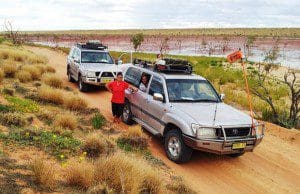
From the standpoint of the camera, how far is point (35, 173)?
622 centimetres

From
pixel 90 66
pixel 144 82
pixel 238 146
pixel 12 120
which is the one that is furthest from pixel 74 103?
pixel 238 146

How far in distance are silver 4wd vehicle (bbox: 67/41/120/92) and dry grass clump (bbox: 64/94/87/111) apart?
3.35m

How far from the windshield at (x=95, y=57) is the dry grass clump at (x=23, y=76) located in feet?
7.90

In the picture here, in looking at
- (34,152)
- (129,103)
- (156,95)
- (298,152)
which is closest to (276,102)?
(298,152)

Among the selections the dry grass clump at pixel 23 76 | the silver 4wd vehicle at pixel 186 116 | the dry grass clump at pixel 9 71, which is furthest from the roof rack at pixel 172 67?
the dry grass clump at pixel 9 71

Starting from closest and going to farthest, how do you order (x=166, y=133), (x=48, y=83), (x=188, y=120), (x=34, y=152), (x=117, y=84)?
1. (x=34, y=152)
2. (x=188, y=120)
3. (x=166, y=133)
4. (x=117, y=84)
5. (x=48, y=83)

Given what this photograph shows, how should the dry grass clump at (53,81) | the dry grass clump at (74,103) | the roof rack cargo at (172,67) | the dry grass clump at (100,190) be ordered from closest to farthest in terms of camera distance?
the dry grass clump at (100,190) → the roof rack cargo at (172,67) → the dry grass clump at (74,103) → the dry grass clump at (53,81)

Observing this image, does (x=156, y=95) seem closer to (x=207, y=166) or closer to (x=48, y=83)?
(x=207, y=166)

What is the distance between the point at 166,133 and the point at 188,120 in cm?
103

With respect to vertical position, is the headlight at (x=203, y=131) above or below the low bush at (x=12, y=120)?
above

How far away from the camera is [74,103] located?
12.7 m

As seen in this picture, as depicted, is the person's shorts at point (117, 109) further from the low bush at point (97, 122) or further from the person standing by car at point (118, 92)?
the low bush at point (97, 122)

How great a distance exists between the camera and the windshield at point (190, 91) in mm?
9539

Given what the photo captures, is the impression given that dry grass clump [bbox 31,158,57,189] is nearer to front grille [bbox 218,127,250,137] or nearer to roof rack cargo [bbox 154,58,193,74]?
front grille [bbox 218,127,250,137]
